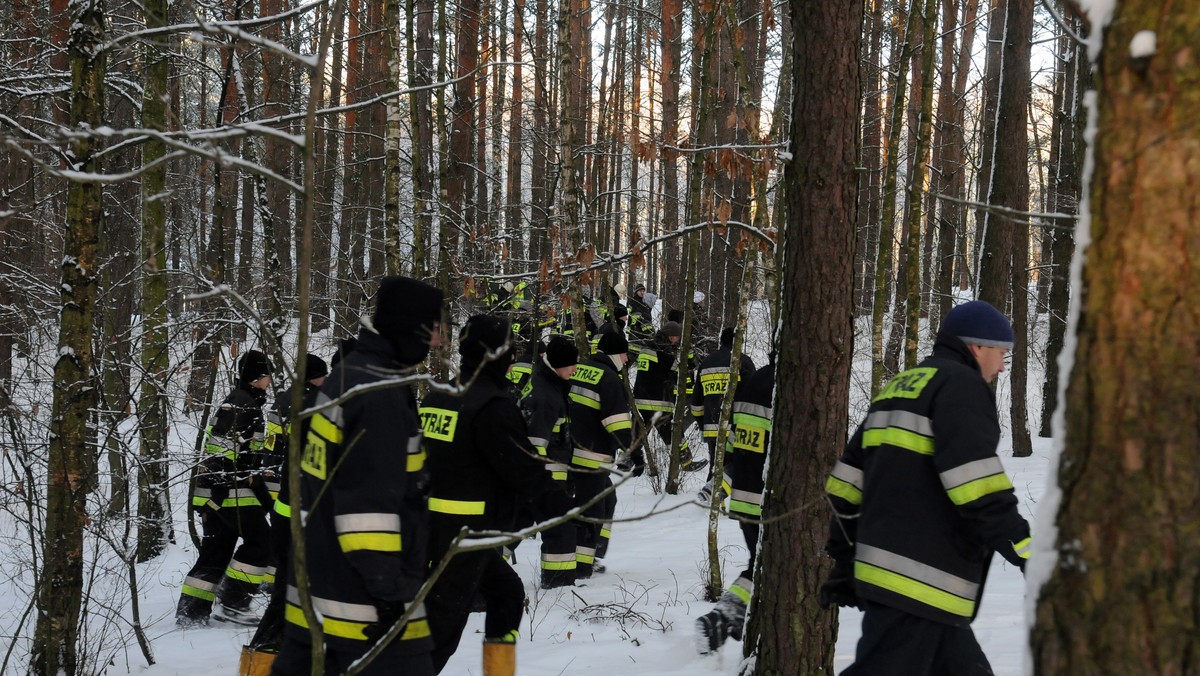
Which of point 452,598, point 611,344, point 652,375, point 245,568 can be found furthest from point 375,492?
point 652,375

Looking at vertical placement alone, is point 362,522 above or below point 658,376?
above

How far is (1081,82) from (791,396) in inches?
319

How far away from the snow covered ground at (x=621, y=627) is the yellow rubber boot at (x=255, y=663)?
1.07 meters

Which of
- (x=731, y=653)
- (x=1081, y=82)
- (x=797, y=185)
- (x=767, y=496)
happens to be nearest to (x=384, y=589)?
(x=767, y=496)

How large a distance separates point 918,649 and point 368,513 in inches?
79.3

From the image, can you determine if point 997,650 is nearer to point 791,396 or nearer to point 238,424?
point 791,396

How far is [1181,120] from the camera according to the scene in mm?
1762

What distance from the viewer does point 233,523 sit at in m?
7.59

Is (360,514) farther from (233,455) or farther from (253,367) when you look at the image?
(253,367)

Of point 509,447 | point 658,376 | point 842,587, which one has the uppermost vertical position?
point 509,447

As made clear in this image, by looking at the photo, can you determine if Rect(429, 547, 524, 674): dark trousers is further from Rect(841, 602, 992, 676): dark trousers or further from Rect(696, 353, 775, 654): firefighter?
Rect(696, 353, 775, 654): firefighter

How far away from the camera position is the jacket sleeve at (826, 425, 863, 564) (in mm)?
3881

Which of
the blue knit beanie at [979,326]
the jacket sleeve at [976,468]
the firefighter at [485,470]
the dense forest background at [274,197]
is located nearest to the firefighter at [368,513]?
the dense forest background at [274,197]

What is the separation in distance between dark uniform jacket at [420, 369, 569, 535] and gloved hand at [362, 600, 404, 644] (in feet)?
5.15
